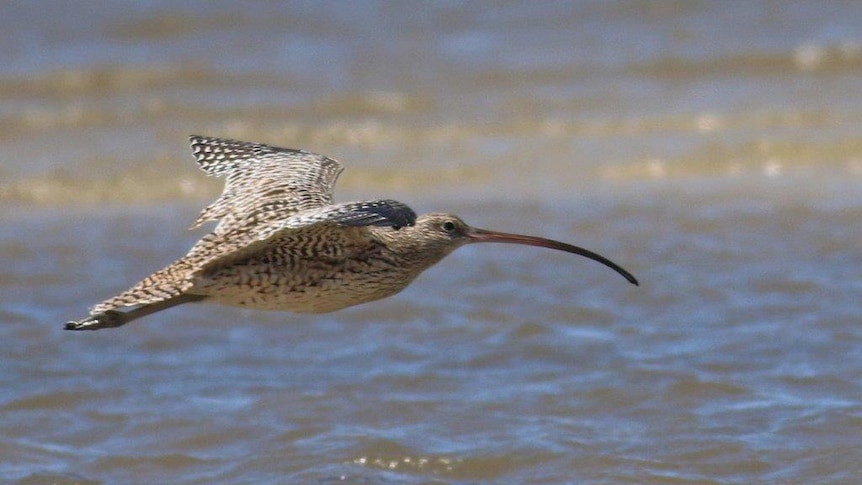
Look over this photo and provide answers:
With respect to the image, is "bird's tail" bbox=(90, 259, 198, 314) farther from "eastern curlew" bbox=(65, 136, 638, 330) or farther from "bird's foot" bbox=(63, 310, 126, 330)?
"bird's foot" bbox=(63, 310, 126, 330)

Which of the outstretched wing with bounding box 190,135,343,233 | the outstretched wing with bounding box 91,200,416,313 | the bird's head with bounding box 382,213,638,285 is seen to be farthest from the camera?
the outstretched wing with bounding box 190,135,343,233

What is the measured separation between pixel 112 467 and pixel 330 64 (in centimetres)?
792

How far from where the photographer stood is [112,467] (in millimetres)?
5574

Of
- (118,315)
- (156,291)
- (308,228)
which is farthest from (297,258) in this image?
(118,315)

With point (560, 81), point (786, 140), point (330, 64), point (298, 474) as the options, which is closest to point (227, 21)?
point (330, 64)

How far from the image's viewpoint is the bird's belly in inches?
218

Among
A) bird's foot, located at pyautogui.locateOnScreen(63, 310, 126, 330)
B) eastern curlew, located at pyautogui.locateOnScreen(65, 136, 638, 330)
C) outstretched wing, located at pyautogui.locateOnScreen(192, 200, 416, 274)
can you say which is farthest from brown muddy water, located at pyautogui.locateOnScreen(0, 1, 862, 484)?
outstretched wing, located at pyautogui.locateOnScreen(192, 200, 416, 274)

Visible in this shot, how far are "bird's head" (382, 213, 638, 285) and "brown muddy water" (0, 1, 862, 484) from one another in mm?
680

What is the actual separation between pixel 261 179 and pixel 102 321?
97cm

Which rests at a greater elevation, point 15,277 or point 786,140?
point 786,140

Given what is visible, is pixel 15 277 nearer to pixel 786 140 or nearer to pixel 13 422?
pixel 13 422

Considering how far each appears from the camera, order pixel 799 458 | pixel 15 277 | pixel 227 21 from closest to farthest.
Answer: pixel 799 458
pixel 15 277
pixel 227 21

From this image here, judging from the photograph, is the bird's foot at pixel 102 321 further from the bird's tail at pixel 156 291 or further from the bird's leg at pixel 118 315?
the bird's tail at pixel 156 291

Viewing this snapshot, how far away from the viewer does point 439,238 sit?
581 cm
